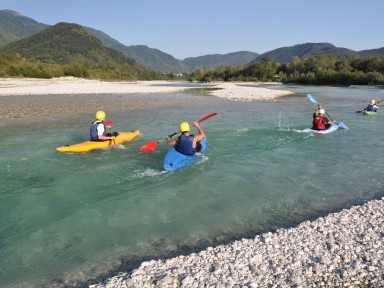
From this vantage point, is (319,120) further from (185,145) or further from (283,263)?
(283,263)

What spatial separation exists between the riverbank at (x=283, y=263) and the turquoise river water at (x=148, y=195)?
47 cm

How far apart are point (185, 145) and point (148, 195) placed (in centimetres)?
222

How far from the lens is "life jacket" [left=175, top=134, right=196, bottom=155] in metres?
9.12

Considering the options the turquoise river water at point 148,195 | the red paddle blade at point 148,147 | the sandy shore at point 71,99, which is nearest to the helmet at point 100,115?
the turquoise river water at point 148,195

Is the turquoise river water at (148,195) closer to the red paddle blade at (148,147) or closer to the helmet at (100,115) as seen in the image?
the red paddle blade at (148,147)

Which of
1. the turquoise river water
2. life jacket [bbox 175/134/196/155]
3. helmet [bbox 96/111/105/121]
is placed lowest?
the turquoise river water

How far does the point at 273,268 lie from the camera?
438cm

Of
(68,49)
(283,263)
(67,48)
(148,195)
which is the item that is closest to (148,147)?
(148,195)

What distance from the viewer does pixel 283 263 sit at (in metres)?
4.50

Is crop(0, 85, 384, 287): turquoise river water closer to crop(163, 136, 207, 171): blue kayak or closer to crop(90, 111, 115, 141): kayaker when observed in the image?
crop(163, 136, 207, 171): blue kayak

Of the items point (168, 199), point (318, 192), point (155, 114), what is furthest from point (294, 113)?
point (168, 199)

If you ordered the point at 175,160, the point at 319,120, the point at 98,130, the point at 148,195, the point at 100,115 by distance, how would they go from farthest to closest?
the point at 319,120, the point at 98,130, the point at 100,115, the point at 175,160, the point at 148,195

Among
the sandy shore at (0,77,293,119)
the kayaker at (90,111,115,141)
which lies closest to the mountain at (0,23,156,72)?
the sandy shore at (0,77,293,119)

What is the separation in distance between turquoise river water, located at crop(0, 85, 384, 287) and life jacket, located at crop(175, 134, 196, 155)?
1.69 ft
